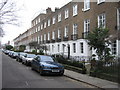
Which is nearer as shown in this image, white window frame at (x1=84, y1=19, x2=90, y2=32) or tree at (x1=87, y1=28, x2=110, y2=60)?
tree at (x1=87, y1=28, x2=110, y2=60)

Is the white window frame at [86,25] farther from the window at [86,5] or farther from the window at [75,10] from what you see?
the window at [75,10]

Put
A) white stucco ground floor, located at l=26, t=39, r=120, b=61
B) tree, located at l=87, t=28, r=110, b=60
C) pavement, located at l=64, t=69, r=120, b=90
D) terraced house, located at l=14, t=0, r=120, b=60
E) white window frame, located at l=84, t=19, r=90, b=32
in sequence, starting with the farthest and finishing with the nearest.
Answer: white window frame, located at l=84, t=19, r=90, b=32 < white stucco ground floor, located at l=26, t=39, r=120, b=61 < terraced house, located at l=14, t=0, r=120, b=60 < tree, located at l=87, t=28, r=110, b=60 < pavement, located at l=64, t=69, r=120, b=90

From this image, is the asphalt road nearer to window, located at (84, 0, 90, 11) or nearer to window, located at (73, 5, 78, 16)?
window, located at (84, 0, 90, 11)

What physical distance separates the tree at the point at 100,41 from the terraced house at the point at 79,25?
4.44ft

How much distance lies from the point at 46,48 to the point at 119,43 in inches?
985

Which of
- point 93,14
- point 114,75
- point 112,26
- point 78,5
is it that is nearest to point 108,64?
point 114,75

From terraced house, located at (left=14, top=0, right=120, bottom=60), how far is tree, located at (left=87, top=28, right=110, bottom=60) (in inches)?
53.3

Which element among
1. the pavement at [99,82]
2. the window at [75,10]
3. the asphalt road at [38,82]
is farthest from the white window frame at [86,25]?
the pavement at [99,82]

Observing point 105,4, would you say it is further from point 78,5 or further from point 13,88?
point 13,88

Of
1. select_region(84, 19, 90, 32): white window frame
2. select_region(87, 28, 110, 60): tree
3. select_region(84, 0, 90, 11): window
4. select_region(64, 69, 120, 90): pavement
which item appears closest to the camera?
select_region(64, 69, 120, 90): pavement

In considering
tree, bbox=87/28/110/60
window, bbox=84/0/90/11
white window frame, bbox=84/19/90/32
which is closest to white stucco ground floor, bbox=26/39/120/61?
white window frame, bbox=84/19/90/32

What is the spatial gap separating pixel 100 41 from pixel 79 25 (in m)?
16.9

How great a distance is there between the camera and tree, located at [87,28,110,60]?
1289 cm

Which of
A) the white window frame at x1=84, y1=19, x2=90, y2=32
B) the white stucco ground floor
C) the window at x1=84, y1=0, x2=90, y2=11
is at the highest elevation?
the window at x1=84, y1=0, x2=90, y2=11
